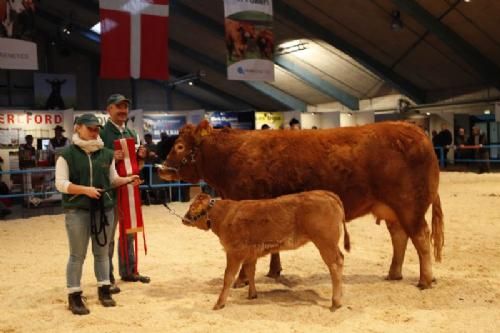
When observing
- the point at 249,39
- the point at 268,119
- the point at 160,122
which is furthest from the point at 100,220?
the point at 268,119

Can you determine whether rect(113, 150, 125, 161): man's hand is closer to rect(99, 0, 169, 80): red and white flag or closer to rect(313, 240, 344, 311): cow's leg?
rect(313, 240, 344, 311): cow's leg

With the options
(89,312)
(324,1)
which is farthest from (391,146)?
(324,1)

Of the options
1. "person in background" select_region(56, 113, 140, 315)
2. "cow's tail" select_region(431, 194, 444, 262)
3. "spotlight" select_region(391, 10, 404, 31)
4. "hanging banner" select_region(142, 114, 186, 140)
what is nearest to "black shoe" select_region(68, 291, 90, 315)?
"person in background" select_region(56, 113, 140, 315)

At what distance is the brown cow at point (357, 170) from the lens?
4.86 meters

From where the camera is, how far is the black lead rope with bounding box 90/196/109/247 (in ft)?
14.4

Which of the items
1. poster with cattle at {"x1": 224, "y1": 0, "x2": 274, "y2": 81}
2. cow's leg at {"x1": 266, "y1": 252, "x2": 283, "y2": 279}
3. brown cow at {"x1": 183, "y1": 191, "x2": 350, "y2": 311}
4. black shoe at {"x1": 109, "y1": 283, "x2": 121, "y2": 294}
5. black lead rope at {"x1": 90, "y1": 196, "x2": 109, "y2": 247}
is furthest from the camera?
poster with cattle at {"x1": 224, "y1": 0, "x2": 274, "y2": 81}

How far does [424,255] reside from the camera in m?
4.94

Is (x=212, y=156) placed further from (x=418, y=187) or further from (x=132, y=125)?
(x=132, y=125)

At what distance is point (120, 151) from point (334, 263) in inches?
94.4

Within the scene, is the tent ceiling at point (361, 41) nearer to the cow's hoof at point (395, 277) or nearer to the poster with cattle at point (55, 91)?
the poster with cattle at point (55, 91)

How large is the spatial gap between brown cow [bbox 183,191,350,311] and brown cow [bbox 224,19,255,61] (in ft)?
20.9

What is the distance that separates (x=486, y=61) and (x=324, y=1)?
6.14m

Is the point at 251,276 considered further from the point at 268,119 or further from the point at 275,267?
the point at 268,119

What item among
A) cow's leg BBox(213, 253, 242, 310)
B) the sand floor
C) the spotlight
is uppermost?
the spotlight
